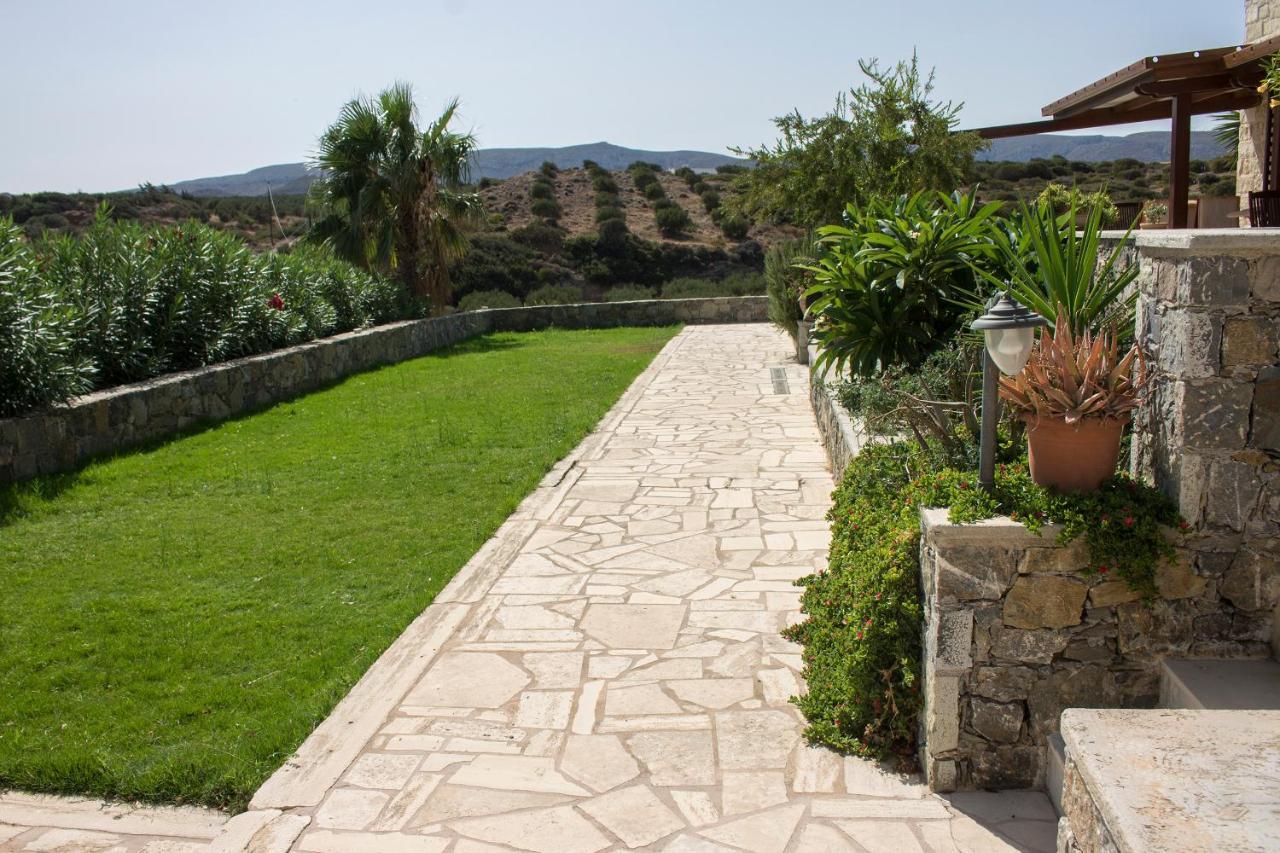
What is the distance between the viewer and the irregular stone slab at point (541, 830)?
3094mm

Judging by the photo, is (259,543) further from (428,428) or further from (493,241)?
(493,241)

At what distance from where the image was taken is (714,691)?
13.7ft

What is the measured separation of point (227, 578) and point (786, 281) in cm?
1110

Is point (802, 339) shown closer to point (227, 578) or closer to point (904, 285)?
point (904, 285)

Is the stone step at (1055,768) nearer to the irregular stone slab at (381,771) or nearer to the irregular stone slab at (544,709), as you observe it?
the irregular stone slab at (544,709)

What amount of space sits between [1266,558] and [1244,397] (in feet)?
1.86

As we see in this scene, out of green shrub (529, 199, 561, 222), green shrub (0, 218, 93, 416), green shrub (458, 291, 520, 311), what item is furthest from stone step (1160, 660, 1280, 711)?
green shrub (529, 199, 561, 222)

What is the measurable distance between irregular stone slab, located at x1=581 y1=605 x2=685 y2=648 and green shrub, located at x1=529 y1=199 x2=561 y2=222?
35212mm

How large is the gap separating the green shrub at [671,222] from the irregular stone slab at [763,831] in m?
36.6

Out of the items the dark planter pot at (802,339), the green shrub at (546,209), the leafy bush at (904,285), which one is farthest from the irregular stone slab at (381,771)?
the green shrub at (546,209)

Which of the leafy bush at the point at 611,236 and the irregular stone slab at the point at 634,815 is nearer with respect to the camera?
the irregular stone slab at the point at 634,815

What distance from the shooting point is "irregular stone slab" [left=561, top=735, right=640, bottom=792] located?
137 inches

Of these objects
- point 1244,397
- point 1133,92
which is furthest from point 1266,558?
point 1133,92

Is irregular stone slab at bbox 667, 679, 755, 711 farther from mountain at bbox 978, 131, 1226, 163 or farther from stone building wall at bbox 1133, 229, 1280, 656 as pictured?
mountain at bbox 978, 131, 1226, 163
